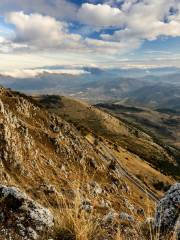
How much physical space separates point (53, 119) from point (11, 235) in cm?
7890

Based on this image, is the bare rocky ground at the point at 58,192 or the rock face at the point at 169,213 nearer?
the bare rocky ground at the point at 58,192

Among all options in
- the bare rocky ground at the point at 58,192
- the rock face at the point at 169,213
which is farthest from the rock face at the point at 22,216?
the rock face at the point at 169,213

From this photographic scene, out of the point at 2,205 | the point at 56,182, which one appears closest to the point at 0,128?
the point at 56,182

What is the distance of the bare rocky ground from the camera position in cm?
764

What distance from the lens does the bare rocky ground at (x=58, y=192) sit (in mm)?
7641

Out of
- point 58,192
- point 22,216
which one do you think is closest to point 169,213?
point 22,216

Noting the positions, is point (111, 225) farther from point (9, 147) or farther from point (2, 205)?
point (9, 147)

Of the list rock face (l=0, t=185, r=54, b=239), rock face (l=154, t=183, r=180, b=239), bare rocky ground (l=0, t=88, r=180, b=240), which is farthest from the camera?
rock face (l=154, t=183, r=180, b=239)

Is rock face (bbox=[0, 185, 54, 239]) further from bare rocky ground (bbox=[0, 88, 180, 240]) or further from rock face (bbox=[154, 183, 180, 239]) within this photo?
rock face (bbox=[154, 183, 180, 239])

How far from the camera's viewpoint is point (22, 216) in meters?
8.41

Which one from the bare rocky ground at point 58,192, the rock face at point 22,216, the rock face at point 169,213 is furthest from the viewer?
the rock face at point 169,213

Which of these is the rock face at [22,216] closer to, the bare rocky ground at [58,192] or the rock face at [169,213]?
the bare rocky ground at [58,192]

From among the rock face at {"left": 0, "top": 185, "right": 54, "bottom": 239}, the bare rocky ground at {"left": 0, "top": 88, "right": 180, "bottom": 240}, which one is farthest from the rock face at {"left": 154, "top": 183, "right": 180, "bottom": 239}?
the rock face at {"left": 0, "top": 185, "right": 54, "bottom": 239}

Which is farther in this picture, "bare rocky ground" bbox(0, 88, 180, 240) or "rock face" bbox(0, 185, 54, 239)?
"rock face" bbox(0, 185, 54, 239)
